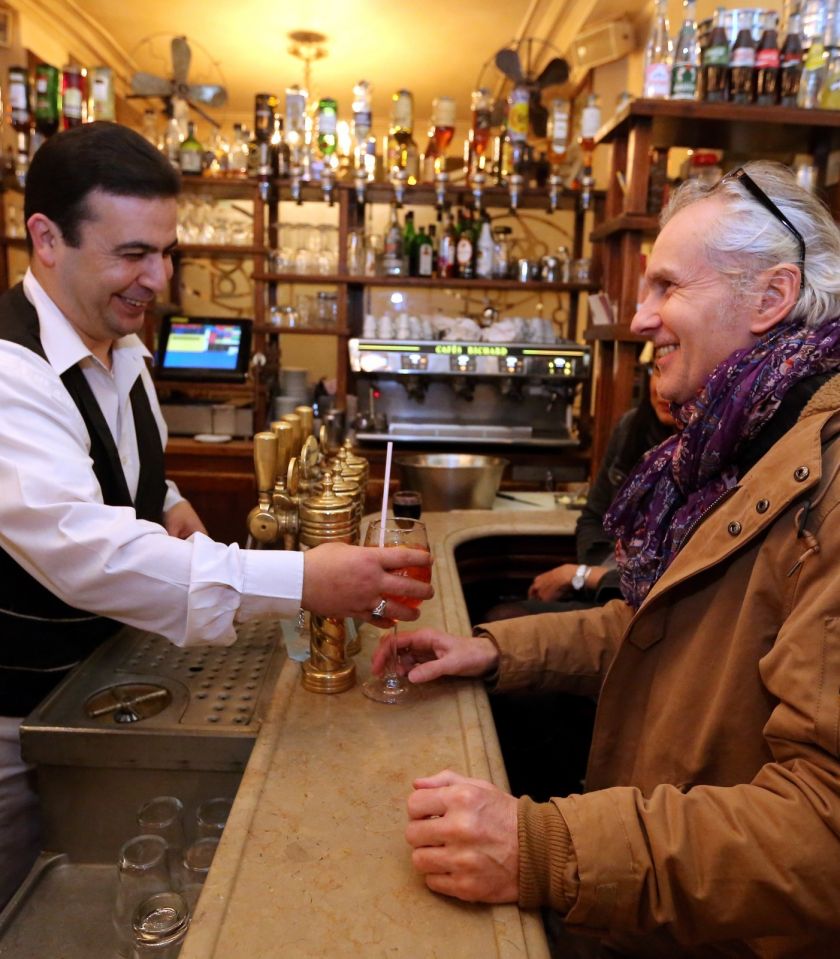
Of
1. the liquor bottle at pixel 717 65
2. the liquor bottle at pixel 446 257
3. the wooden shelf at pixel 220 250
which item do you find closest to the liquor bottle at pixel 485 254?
the liquor bottle at pixel 446 257

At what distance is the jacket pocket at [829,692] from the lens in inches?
34.2

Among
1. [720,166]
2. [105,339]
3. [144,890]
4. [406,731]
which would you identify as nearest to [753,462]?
[406,731]

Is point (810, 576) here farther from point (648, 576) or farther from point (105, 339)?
point (105, 339)

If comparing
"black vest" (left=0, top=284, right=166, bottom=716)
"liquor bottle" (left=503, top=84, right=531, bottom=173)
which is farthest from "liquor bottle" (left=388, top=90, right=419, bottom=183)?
"black vest" (left=0, top=284, right=166, bottom=716)

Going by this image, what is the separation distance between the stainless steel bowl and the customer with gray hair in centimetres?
136

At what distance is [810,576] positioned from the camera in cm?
95

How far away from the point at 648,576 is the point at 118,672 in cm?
94

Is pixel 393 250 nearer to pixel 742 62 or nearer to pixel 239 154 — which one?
pixel 239 154

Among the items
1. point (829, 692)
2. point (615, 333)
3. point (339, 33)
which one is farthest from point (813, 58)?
point (339, 33)

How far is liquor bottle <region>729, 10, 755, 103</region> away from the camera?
3100 mm

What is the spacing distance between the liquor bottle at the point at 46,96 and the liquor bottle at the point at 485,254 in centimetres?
256

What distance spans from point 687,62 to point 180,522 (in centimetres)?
270

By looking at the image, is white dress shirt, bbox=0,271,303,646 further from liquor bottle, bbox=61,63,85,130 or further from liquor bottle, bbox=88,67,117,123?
liquor bottle, bbox=88,67,117,123

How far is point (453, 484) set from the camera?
2887 mm
